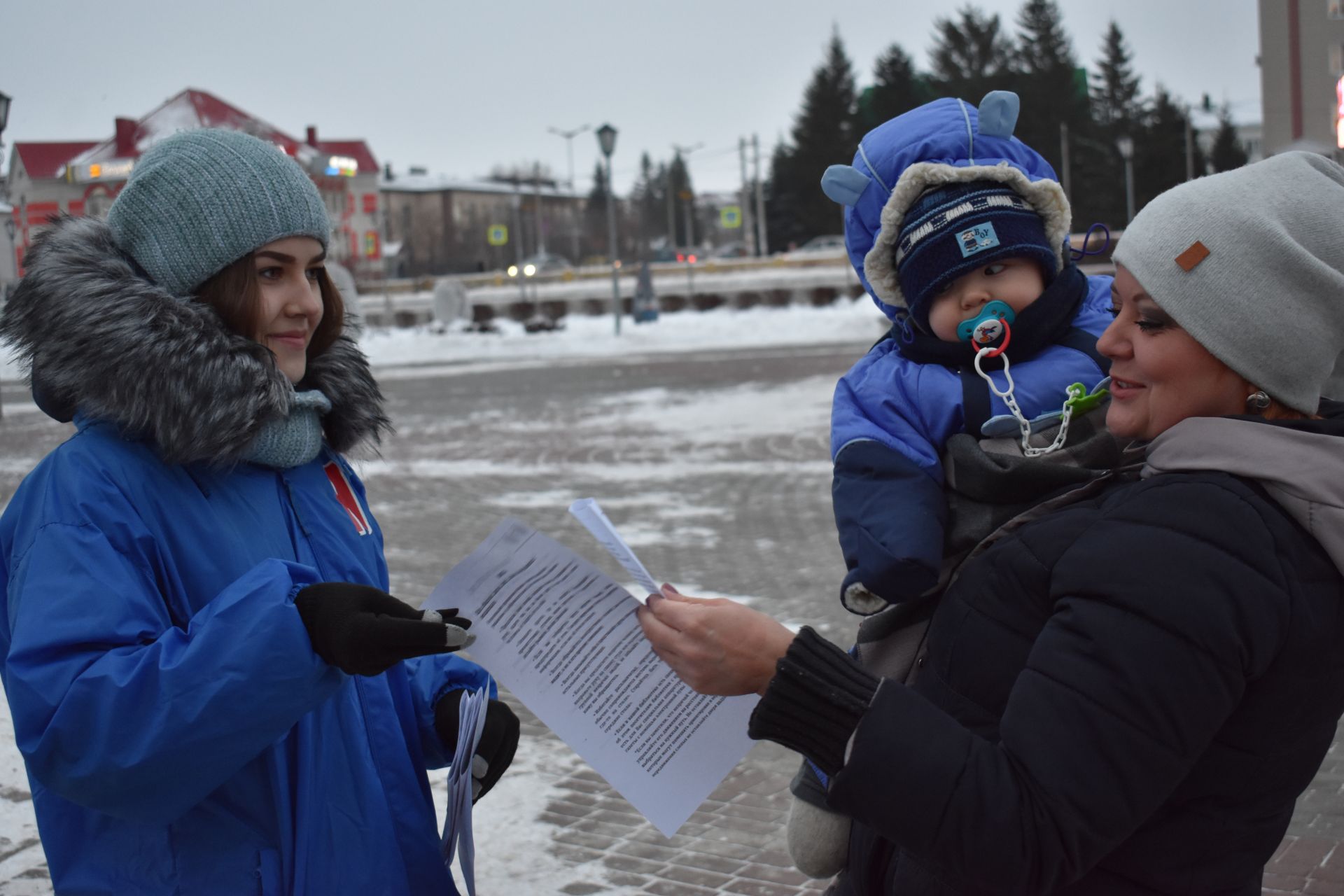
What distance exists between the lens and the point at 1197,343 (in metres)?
1.48

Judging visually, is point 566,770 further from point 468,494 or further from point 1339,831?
point 468,494

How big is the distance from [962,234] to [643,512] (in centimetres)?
741

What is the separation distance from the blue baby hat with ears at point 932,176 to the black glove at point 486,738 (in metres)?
1.06

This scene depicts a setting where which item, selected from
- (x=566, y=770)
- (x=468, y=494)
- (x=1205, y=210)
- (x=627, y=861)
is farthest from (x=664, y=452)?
(x=1205, y=210)

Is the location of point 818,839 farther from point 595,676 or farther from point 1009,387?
point 1009,387

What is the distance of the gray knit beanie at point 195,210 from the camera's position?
2020mm

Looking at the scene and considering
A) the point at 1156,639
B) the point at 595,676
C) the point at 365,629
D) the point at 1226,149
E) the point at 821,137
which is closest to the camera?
the point at 1156,639

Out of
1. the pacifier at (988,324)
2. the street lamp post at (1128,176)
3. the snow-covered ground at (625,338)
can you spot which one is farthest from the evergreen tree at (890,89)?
the pacifier at (988,324)

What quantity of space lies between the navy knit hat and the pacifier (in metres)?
0.08

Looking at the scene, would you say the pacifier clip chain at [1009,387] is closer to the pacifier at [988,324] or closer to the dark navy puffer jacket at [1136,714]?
the pacifier at [988,324]

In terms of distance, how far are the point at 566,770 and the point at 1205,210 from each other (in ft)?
12.2

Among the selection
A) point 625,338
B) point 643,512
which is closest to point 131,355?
point 643,512

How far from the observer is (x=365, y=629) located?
5.30ft

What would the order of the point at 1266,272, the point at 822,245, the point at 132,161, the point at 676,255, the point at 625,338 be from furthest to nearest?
the point at 676,255 < the point at 822,245 < the point at 132,161 < the point at 625,338 < the point at 1266,272
